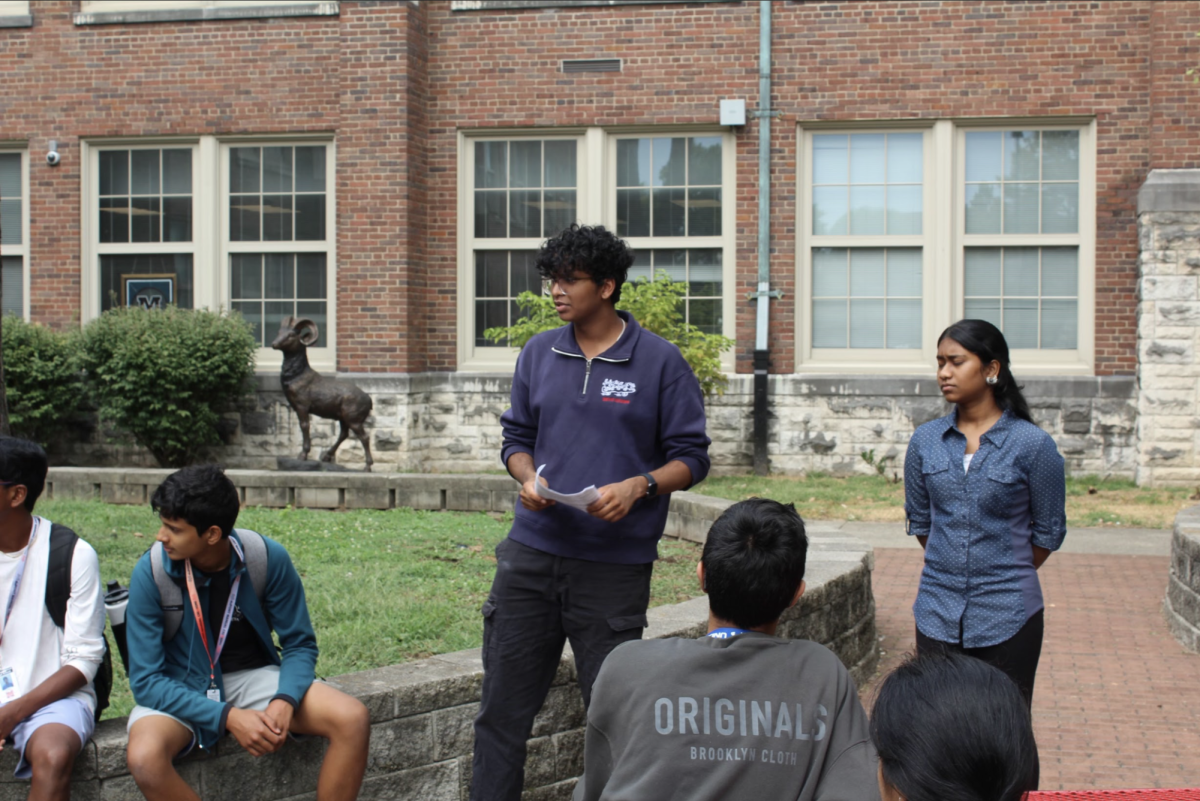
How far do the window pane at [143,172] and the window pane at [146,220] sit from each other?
0.44 feet

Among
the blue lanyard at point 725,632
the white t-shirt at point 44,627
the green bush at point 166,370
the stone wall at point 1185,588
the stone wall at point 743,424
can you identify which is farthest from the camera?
the green bush at point 166,370

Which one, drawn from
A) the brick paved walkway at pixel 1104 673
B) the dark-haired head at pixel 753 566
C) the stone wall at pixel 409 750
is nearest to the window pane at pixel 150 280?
the brick paved walkway at pixel 1104 673

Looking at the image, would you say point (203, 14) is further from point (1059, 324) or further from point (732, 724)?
point (732, 724)

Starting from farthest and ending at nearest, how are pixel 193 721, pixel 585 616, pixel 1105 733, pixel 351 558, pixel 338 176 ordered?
pixel 338 176, pixel 351 558, pixel 1105 733, pixel 585 616, pixel 193 721

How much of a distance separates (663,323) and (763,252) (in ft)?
6.73

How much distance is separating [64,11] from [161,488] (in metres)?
12.9

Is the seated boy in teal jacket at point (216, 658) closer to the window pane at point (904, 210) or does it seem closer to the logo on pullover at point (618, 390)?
the logo on pullover at point (618, 390)

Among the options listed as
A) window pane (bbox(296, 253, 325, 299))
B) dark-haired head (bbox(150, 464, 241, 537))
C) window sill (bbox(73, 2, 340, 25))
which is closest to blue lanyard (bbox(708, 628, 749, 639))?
dark-haired head (bbox(150, 464, 241, 537))

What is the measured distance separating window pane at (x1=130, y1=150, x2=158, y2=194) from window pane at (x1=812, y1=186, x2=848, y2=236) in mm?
7899

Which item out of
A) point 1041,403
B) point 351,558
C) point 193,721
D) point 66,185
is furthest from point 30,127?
point 193,721

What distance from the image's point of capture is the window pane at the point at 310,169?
14062 millimetres

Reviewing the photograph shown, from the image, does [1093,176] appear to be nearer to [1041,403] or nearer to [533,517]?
[1041,403]

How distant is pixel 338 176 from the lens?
13594 millimetres

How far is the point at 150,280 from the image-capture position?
47.1ft
